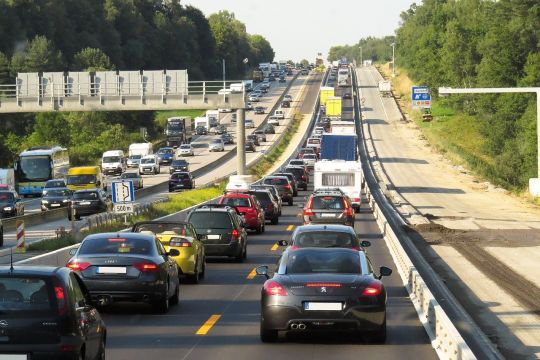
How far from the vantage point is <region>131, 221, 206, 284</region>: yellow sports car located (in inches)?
956

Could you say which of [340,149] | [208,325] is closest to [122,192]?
[208,325]

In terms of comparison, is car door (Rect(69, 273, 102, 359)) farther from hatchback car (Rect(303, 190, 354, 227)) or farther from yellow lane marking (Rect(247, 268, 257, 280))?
hatchback car (Rect(303, 190, 354, 227))

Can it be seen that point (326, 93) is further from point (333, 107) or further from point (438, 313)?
point (438, 313)

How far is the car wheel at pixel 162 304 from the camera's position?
1958cm

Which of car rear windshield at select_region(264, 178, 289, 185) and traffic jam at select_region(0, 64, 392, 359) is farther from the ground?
traffic jam at select_region(0, 64, 392, 359)

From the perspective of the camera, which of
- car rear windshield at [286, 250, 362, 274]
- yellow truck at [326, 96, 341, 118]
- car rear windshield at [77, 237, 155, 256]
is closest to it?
car rear windshield at [286, 250, 362, 274]

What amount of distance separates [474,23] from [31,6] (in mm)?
61194

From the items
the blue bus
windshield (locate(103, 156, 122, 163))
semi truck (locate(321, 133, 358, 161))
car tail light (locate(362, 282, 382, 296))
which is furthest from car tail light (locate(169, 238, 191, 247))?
windshield (locate(103, 156, 122, 163))

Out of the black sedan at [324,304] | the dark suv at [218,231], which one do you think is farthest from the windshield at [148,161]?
the black sedan at [324,304]

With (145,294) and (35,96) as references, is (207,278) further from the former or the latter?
(35,96)

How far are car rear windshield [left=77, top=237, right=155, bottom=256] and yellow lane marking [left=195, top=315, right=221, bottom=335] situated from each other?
4.93 ft

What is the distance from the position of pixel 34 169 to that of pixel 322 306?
63785 mm

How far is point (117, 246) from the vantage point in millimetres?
19594

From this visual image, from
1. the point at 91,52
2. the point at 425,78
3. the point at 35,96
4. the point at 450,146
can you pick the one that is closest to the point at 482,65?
the point at 450,146
